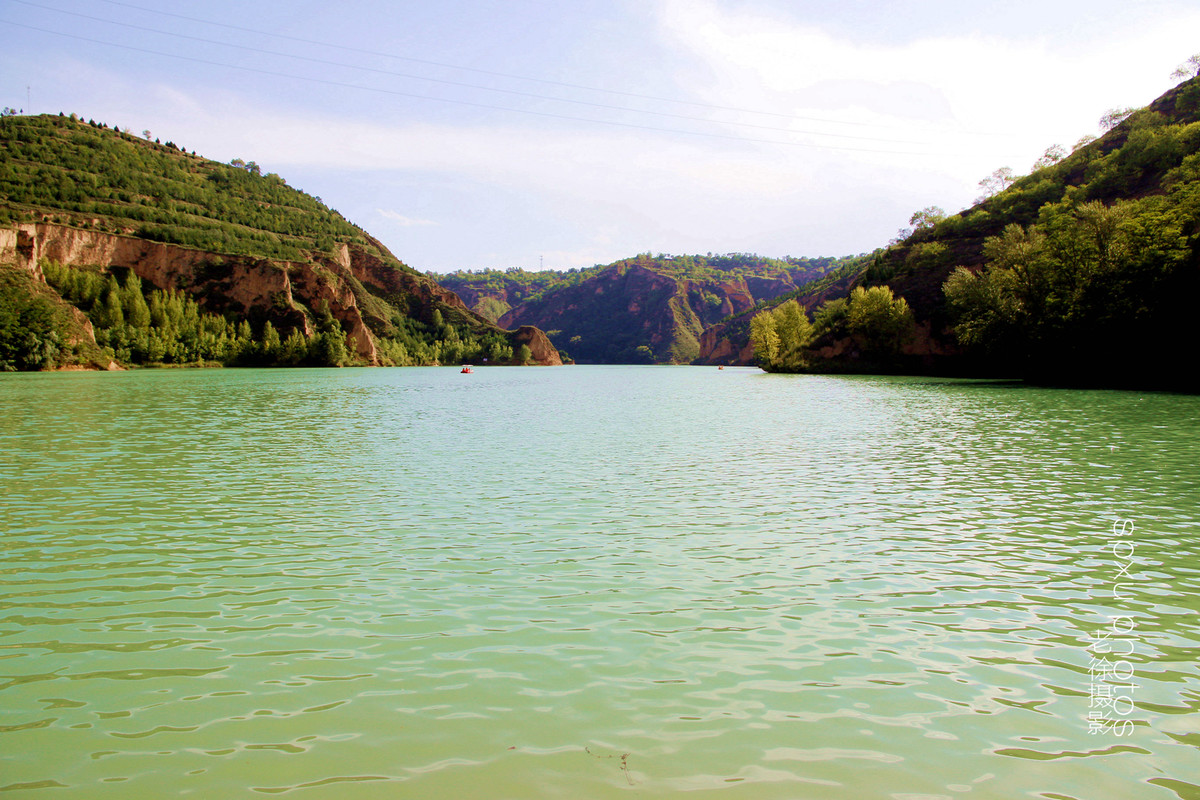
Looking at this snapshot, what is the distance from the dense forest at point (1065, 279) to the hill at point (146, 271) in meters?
108

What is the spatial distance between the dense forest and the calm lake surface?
5008 centimetres

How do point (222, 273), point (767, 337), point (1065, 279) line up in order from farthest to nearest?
point (222, 273) → point (767, 337) → point (1065, 279)

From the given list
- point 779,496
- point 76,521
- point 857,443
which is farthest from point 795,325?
point 76,521

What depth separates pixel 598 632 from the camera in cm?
859

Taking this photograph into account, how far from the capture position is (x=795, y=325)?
126 m

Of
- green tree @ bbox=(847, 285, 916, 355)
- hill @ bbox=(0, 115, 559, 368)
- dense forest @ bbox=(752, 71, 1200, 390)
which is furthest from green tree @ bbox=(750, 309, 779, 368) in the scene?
hill @ bbox=(0, 115, 559, 368)

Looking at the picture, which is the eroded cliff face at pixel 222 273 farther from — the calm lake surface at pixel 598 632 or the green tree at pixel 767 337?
the calm lake surface at pixel 598 632

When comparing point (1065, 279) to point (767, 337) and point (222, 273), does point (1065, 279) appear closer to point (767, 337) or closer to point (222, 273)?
point (767, 337)

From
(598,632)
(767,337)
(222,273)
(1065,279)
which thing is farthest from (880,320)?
(222,273)

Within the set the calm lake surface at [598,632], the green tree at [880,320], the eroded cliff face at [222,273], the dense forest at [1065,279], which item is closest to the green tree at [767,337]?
the dense forest at [1065,279]

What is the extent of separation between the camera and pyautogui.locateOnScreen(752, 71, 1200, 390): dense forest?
59375mm

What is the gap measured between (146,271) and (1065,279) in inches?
6299

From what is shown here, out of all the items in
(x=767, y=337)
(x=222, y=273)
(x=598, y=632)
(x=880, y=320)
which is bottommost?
(x=598, y=632)

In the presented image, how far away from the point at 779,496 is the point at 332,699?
1299 cm
